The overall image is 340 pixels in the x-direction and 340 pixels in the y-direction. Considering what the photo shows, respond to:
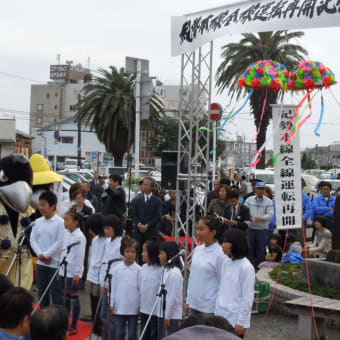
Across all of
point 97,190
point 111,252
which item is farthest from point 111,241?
point 97,190

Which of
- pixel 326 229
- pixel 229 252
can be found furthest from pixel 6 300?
pixel 326 229

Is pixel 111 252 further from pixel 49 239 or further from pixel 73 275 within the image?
pixel 49 239

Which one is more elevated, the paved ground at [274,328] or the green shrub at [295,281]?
the green shrub at [295,281]

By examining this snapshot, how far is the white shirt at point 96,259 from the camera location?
729cm

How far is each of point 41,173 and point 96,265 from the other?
1531 mm

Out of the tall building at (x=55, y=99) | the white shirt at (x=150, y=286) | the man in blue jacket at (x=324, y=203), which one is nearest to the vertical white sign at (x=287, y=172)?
the white shirt at (x=150, y=286)

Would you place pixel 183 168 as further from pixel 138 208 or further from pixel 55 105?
pixel 55 105

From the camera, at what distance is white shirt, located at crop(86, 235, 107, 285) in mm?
7285

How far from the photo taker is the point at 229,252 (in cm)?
546

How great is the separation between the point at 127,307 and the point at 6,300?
275 cm

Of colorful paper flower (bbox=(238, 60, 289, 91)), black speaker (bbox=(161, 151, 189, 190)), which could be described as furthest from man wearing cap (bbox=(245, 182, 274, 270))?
Answer: colorful paper flower (bbox=(238, 60, 289, 91))

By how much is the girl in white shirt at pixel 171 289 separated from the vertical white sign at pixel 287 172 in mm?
2475

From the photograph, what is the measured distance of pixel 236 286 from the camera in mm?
5332

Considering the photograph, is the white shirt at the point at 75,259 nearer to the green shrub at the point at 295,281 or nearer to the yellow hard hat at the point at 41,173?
the yellow hard hat at the point at 41,173
